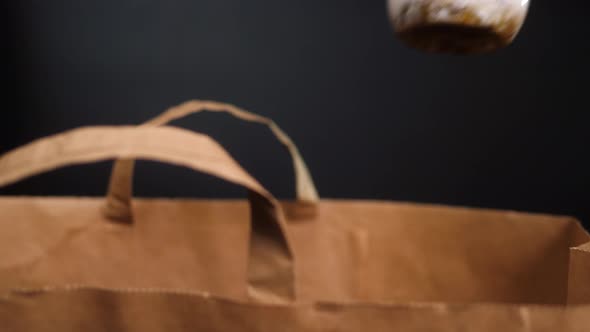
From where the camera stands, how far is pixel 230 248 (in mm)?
602

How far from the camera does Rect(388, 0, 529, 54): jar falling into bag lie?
0.38 m

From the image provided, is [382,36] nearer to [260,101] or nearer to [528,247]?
[260,101]

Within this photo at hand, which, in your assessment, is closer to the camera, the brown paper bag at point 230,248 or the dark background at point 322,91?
the brown paper bag at point 230,248

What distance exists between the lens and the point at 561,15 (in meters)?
0.66

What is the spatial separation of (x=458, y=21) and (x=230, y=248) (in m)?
0.34

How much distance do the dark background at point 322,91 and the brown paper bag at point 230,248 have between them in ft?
0.47

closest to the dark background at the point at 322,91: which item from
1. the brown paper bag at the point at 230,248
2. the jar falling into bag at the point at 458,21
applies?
the brown paper bag at the point at 230,248

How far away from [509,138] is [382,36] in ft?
0.67

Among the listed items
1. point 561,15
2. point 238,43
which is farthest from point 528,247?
point 238,43

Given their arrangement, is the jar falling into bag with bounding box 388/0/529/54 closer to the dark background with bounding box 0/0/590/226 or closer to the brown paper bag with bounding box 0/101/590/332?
the brown paper bag with bounding box 0/101/590/332

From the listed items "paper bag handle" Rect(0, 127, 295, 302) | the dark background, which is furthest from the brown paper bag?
the dark background

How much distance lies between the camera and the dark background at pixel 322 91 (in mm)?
692

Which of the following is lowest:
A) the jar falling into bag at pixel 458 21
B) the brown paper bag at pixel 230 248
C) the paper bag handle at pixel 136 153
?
the brown paper bag at pixel 230 248

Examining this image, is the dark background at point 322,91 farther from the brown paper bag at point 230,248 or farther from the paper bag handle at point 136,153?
the paper bag handle at point 136,153
